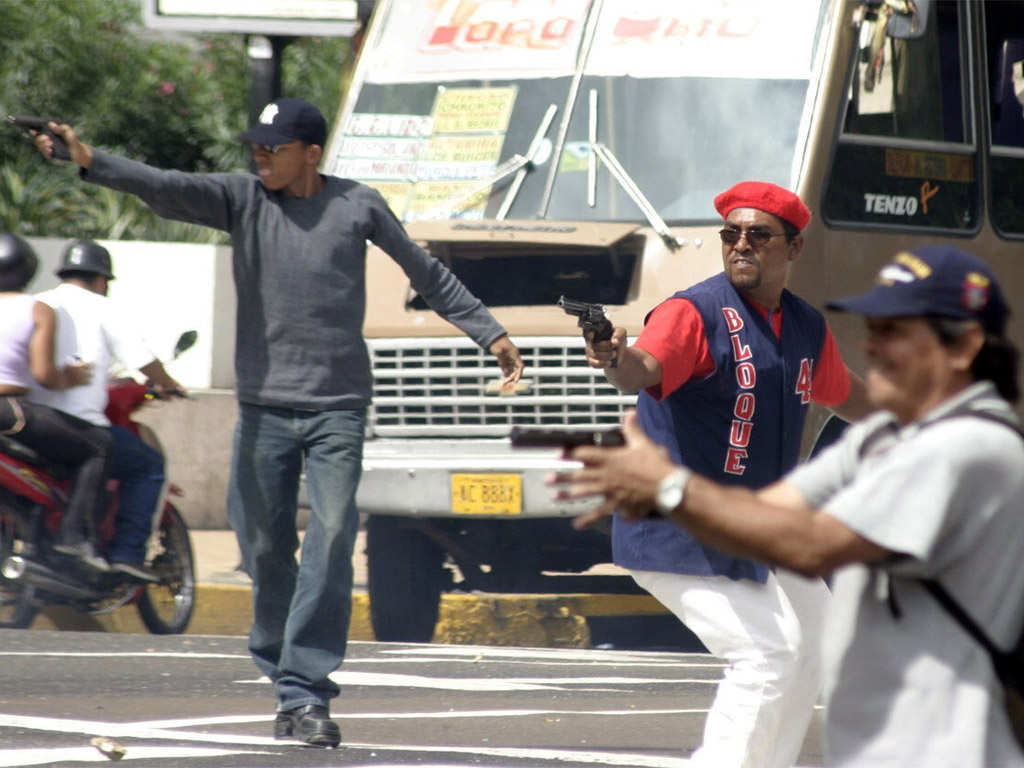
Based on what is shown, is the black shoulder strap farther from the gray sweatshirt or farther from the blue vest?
the gray sweatshirt

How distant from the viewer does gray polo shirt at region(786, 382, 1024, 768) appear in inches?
118

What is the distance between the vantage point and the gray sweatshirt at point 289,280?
6.43 meters

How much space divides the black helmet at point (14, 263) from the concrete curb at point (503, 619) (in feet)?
5.88

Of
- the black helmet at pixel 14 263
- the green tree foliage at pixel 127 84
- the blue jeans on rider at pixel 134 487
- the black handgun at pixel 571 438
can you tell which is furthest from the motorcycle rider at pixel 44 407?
the green tree foliage at pixel 127 84

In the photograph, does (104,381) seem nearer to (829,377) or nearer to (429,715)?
(429,715)

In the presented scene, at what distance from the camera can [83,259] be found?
32.7ft

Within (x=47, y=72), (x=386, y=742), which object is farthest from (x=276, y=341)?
(x=47, y=72)

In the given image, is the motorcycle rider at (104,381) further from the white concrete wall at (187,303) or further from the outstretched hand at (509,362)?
the white concrete wall at (187,303)

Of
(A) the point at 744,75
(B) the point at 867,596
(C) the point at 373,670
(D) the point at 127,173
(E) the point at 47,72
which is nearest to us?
(B) the point at 867,596

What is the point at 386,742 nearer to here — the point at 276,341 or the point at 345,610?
the point at 345,610

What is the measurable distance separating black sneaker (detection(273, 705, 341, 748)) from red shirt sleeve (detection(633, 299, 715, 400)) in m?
1.70

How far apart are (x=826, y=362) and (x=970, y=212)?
4.87 meters

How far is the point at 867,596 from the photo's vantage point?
3.16 meters

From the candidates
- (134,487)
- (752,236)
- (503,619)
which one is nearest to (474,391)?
(503,619)
